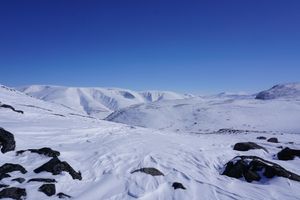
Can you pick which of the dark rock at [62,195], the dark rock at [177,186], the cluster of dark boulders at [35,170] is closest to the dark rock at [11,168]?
the cluster of dark boulders at [35,170]

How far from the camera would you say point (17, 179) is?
1088cm

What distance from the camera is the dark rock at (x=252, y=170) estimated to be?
1312 cm

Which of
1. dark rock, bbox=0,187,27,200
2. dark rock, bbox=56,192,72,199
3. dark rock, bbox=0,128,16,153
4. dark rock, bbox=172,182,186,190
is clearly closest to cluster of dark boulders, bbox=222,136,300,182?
dark rock, bbox=172,182,186,190

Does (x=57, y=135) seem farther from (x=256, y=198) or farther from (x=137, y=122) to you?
(x=137, y=122)

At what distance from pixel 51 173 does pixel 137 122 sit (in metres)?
72.3

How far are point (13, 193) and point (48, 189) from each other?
107 cm

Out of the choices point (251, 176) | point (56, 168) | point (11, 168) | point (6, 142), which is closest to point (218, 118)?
point (251, 176)

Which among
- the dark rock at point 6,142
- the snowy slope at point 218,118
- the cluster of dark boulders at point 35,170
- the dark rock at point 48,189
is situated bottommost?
the snowy slope at point 218,118

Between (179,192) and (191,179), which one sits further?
(191,179)

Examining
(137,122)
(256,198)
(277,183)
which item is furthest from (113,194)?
(137,122)

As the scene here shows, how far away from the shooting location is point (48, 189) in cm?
1027

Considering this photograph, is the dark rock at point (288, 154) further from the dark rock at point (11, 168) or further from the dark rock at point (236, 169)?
the dark rock at point (11, 168)

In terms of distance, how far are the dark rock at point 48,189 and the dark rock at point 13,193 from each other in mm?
573

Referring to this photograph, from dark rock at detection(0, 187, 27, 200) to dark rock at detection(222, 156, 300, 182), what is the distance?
8423 mm
